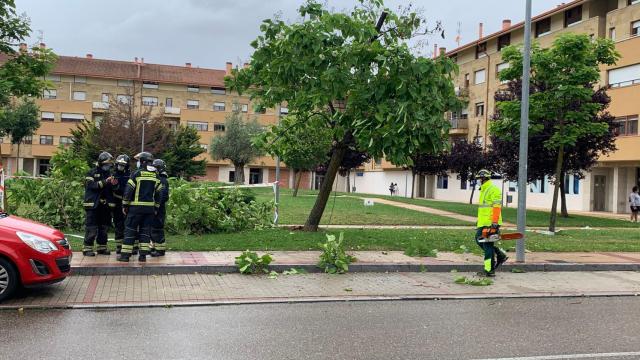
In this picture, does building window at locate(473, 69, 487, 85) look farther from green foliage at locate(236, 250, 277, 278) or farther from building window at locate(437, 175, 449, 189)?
green foliage at locate(236, 250, 277, 278)

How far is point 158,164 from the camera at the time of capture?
32.8 ft

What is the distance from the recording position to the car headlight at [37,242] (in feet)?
22.3

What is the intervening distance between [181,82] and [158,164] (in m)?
60.9

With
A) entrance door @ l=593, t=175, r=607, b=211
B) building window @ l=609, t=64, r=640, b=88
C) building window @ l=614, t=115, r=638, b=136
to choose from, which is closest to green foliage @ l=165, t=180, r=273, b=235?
building window @ l=614, t=115, r=638, b=136

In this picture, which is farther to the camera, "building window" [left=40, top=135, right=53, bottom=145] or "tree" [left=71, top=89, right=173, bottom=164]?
"building window" [left=40, top=135, right=53, bottom=145]

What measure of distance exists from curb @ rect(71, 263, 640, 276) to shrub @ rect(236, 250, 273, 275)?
14 cm

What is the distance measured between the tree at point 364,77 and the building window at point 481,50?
3781 cm

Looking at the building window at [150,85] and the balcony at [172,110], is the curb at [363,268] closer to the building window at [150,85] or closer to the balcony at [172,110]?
the balcony at [172,110]

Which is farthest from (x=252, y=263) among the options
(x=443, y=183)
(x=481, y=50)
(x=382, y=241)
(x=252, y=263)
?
(x=443, y=183)

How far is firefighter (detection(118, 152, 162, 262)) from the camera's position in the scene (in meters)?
9.38

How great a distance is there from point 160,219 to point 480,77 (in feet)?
137

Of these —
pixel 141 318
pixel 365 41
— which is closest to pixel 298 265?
pixel 141 318

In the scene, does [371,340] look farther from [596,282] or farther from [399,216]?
[399,216]

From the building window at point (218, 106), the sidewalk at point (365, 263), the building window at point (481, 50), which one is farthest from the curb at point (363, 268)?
the building window at point (218, 106)
